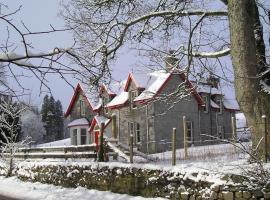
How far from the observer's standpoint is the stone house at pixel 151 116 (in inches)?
1335

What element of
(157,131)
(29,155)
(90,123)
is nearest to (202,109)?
(157,131)

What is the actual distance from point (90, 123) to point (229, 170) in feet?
101

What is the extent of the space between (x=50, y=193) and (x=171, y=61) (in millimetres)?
6424

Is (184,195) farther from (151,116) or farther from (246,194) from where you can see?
(151,116)

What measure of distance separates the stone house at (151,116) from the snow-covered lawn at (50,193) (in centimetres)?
1134

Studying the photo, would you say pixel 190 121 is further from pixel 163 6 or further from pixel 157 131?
pixel 163 6

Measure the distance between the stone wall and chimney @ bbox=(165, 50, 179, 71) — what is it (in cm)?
363

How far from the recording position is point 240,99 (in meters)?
12.4

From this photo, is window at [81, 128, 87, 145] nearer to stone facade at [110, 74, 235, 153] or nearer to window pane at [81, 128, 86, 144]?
window pane at [81, 128, 86, 144]

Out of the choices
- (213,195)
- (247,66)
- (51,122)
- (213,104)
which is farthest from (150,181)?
(51,122)

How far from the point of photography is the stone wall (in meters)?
10.8

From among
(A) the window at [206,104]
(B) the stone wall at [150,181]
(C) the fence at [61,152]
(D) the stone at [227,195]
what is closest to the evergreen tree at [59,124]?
(A) the window at [206,104]

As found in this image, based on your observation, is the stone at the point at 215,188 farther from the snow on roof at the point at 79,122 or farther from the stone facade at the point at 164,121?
the snow on roof at the point at 79,122

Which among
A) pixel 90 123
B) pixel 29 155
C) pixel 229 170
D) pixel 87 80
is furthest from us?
pixel 90 123
